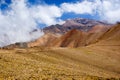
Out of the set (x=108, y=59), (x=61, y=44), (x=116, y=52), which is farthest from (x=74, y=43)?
(x=108, y=59)

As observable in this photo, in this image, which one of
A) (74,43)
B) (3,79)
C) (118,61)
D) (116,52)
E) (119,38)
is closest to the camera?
(3,79)

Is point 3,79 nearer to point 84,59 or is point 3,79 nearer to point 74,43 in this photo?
point 84,59

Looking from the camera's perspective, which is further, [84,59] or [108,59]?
[108,59]

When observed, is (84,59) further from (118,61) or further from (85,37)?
(85,37)

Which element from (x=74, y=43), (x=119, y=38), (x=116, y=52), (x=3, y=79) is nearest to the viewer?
(x=3, y=79)

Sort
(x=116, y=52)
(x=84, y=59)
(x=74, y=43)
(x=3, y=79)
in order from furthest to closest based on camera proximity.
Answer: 1. (x=74, y=43)
2. (x=116, y=52)
3. (x=84, y=59)
4. (x=3, y=79)

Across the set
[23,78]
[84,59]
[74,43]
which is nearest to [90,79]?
[23,78]

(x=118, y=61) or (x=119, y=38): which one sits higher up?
(x=119, y=38)

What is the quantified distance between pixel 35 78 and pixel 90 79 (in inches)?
178

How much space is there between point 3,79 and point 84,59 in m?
35.2

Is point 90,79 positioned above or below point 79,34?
below

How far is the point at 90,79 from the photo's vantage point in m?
21.9

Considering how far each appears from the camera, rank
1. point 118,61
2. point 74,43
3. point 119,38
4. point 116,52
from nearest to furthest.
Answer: point 118,61 < point 116,52 < point 119,38 < point 74,43

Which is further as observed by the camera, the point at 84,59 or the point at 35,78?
the point at 84,59
